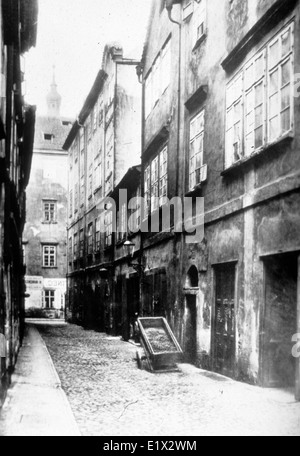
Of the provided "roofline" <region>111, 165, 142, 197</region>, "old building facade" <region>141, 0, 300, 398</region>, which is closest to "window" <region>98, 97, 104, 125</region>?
"roofline" <region>111, 165, 142, 197</region>

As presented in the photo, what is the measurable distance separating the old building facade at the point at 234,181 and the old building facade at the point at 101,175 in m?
8.31

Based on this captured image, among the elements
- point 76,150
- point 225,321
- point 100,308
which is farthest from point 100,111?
point 225,321

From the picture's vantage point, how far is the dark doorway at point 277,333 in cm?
864

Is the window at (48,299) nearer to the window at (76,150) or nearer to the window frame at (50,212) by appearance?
the window frame at (50,212)

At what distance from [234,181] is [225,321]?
2.53 metres

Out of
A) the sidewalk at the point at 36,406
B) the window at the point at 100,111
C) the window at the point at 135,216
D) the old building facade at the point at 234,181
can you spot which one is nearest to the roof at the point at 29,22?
the old building facade at the point at 234,181

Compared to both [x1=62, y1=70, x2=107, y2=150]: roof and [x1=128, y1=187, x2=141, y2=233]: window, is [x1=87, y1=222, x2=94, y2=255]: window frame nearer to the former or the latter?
[x1=62, y1=70, x2=107, y2=150]: roof

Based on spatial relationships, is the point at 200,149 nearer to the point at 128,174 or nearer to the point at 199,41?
the point at 199,41

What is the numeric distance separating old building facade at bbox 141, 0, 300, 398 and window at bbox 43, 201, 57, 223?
2960cm

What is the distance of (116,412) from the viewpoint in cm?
752

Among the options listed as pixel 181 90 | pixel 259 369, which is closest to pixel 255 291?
pixel 259 369
